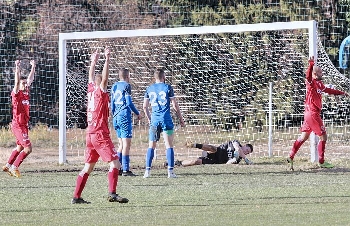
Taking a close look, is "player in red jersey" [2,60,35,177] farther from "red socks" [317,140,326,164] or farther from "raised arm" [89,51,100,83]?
"red socks" [317,140,326,164]

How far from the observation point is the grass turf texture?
34.8ft

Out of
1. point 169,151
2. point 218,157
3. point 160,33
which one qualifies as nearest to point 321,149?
point 218,157

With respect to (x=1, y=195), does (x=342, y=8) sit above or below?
above

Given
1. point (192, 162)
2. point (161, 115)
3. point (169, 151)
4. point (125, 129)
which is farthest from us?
point (192, 162)

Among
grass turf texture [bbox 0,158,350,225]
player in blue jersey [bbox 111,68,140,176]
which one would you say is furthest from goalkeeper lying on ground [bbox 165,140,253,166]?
player in blue jersey [bbox 111,68,140,176]

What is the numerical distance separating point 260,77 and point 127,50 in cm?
432

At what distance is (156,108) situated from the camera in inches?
644

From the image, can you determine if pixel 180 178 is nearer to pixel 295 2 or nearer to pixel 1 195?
pixel 1 195

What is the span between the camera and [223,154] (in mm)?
19375

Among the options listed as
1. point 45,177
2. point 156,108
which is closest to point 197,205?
point 156,108

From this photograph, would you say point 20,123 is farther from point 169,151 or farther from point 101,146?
point 101,146

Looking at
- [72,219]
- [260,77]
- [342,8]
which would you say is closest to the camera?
[72,219]

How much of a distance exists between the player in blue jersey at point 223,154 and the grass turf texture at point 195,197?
0.90m

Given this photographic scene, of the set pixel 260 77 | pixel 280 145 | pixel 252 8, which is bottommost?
pixel 280 145
